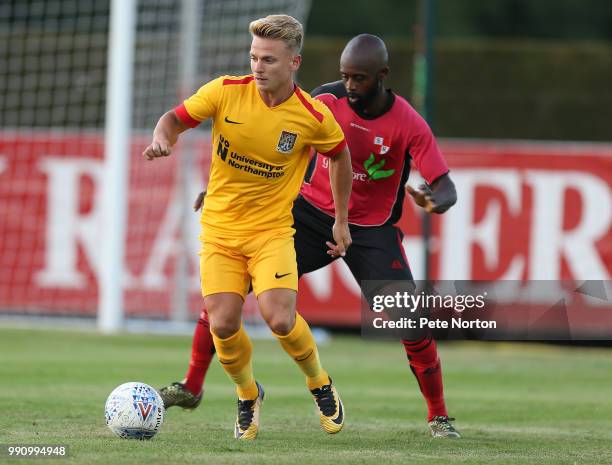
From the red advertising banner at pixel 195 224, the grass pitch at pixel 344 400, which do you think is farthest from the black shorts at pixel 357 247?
the red advertising banner at pixel 195 224

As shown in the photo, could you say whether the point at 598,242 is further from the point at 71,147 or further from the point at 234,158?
the point at 234,158

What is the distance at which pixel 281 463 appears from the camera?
6.84 meters

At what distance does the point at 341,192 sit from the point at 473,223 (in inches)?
360

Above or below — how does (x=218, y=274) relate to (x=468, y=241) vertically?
below

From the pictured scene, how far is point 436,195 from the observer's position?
333 inches

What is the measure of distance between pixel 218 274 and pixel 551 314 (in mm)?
10546

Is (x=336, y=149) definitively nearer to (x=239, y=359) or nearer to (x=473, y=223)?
(x=239, y=359)

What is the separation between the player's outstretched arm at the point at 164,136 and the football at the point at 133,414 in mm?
1367

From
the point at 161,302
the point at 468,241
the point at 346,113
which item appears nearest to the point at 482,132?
the point at 468,241

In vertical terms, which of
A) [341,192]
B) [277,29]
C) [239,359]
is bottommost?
[239,359]

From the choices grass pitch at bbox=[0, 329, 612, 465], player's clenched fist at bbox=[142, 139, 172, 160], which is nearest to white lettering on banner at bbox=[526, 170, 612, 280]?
grass pitch at bbox=[0, 329, 612, 465]

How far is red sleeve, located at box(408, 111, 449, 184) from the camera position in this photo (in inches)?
339

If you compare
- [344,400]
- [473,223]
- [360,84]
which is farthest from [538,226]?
[360,84]

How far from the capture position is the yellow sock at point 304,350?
794 centimetres
